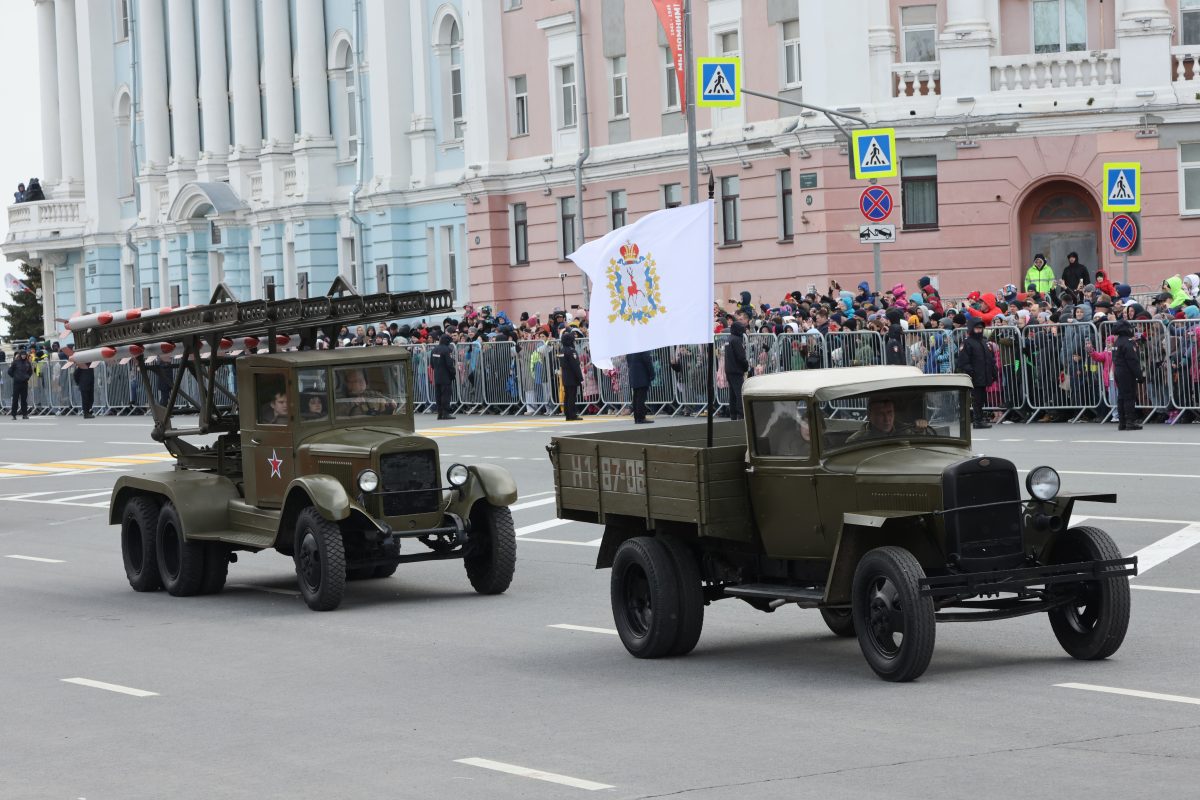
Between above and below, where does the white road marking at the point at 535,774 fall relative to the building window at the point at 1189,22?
below

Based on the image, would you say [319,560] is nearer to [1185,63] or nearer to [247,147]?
[1185,63]

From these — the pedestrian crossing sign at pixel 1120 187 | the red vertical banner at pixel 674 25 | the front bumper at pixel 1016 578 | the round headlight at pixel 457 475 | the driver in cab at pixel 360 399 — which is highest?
the red vertical banner at pixel 674 25

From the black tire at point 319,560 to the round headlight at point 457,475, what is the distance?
94 centimetres

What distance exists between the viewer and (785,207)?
141 ft

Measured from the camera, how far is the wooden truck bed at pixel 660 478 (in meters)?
11.7

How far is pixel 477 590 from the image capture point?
15.9 meters

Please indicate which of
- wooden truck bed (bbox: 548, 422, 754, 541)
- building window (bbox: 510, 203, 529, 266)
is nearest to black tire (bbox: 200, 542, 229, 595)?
wooden truck bed (bbox: 548, 422, 754, 541)

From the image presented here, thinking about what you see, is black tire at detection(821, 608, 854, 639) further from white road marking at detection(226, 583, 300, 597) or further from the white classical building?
the white classical building

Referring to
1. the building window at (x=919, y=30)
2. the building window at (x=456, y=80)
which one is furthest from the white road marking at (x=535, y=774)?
the building window at (x=456, y=80)

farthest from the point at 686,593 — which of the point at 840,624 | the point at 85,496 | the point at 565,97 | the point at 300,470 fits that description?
the point at 565,97

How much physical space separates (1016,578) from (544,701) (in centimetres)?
257

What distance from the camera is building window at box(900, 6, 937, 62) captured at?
4162cm

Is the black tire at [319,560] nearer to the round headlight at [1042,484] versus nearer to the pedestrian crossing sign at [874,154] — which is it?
the round headlight at [1042,484]

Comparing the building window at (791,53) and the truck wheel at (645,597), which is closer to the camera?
the truck wheel at (645,597)
